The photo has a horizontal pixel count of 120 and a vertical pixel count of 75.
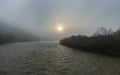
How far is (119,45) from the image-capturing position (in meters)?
65.6

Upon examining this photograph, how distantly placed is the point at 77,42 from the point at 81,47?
11.9 meters

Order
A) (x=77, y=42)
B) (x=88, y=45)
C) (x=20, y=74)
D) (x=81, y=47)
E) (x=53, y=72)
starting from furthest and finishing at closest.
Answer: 1. (x=77, y=42)
2. (x=81, y=47)
3. (x=88, y=45)
4. (x=53, y=72)
5. (x=20, y=74)

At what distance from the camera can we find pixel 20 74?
37219 millimetres

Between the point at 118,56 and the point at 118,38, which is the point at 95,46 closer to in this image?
the point at 118,38

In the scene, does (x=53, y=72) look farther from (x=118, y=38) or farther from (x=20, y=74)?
(x=118, y=38)

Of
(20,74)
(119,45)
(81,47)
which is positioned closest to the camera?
(20,74)

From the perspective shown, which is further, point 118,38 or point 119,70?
point 118,38

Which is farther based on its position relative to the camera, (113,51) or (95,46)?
(95,46)

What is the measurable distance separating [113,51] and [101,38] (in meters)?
14.4

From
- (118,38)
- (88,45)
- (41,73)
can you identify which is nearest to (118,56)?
(118,38)

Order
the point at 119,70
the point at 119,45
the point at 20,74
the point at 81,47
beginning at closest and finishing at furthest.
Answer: the point at 20,74 → the point at 119,70 → the point at 119,45 → the point at 81,47

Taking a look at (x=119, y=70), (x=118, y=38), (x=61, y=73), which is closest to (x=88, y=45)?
(x=118, y=38)

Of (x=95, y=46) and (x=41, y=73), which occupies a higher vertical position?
(x=95, y=46)

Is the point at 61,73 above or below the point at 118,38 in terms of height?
below
